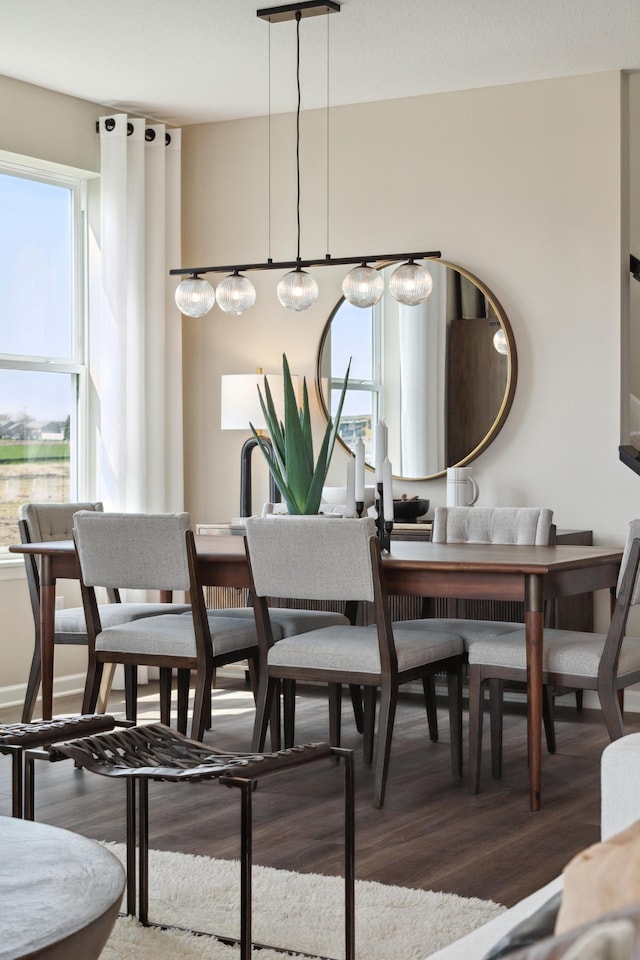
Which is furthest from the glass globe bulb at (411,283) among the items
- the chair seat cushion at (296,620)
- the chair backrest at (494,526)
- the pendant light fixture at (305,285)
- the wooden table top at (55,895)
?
the wooden table top at (55,895)

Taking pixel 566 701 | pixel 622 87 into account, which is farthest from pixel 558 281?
pixel 566 701

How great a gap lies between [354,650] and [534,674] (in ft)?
1.83

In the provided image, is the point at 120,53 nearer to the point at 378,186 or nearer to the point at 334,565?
the point at 378,186

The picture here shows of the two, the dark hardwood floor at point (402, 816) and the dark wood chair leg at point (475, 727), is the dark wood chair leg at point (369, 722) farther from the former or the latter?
the dark wood chair leg at point (475, 727)

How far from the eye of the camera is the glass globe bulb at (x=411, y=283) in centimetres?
466

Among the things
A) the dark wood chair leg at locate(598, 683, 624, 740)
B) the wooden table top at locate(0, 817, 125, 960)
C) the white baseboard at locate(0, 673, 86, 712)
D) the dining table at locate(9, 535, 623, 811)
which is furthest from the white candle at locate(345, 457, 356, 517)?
the wooden table top at locate(0, 817, 125, 960)

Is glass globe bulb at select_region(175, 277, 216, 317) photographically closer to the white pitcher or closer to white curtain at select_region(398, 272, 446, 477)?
white curtain at select_region(398, 272, 446, 477)

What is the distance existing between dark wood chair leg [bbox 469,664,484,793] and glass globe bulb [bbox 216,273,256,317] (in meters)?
1.89

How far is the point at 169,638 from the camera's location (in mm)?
4090

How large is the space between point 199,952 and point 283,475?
2738 millimetres

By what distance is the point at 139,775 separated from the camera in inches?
87.5

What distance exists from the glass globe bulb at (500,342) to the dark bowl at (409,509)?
786 mm

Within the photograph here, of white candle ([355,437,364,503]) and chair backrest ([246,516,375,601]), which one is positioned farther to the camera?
white candle ([355,437,364,503])

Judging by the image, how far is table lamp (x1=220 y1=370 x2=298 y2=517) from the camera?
5.78 m
